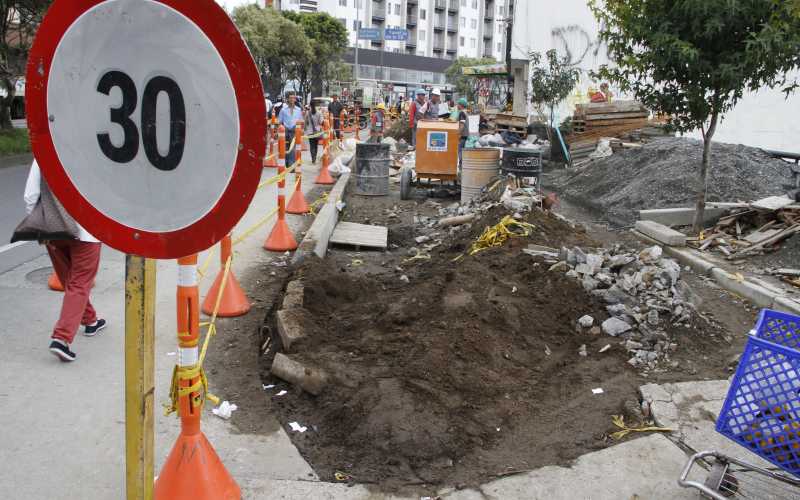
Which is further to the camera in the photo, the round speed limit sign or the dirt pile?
the dirt pile

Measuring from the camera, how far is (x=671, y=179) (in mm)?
12453

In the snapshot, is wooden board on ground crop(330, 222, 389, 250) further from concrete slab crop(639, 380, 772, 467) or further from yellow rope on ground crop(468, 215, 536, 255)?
concrete slab crop(639, 380, 772, 467)

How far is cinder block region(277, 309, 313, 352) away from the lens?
4.97 metres

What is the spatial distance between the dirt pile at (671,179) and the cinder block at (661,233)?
1487 millimetres

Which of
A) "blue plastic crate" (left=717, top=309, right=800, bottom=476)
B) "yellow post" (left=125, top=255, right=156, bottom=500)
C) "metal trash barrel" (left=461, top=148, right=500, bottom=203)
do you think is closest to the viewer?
"yellow post" (left=125, top=255, right=156, bottom=500)

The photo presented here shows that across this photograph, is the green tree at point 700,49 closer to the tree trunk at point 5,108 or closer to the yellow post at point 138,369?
the yellow post at point 138,369

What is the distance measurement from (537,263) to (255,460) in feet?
13.1

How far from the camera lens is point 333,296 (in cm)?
637

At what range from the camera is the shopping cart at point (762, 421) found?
307 cm

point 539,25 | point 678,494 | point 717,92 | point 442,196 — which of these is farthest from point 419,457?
point 539,25

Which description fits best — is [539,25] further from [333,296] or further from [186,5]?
[186,5]

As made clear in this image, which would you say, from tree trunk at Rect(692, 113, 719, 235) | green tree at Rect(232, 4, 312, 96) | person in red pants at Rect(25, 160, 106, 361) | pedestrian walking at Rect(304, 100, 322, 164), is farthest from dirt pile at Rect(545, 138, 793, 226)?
green tree at Rect(232, 4, 312, 96)

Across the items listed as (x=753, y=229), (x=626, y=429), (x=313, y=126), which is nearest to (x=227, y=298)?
(x=626, y=429)

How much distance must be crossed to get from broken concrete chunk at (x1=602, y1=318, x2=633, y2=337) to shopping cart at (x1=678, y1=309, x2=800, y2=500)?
1.92 meters
